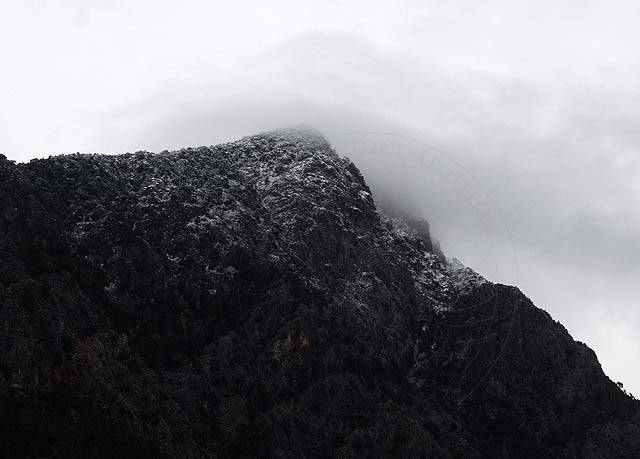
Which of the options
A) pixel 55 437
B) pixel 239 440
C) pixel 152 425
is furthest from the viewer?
pixel 239 440

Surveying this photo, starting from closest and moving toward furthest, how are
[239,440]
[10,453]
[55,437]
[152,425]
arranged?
[10,453]
[55,437]
[152,425]
[239,440]

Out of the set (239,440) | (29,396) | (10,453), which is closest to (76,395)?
(29,396)

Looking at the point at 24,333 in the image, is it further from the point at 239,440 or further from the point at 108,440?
the point at 239,440

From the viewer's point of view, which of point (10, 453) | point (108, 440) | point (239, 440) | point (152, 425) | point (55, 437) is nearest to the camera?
A: point (10, 453)

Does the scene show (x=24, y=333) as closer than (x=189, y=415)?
Yes

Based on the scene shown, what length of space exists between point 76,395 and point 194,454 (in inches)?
1154

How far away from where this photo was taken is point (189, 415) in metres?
200

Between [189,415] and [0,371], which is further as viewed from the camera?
[189,415]

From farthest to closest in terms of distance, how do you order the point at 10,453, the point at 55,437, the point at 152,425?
the point at 152,425 < the point at 55,437 < the point at 10,453

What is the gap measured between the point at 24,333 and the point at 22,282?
17.5 metres

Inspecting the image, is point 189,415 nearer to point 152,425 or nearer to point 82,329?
point 152,425

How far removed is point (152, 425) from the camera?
188 metres

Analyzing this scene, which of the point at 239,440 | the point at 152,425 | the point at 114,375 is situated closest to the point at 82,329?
the point at 114,375

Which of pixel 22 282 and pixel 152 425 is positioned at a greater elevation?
pixel 22 282
